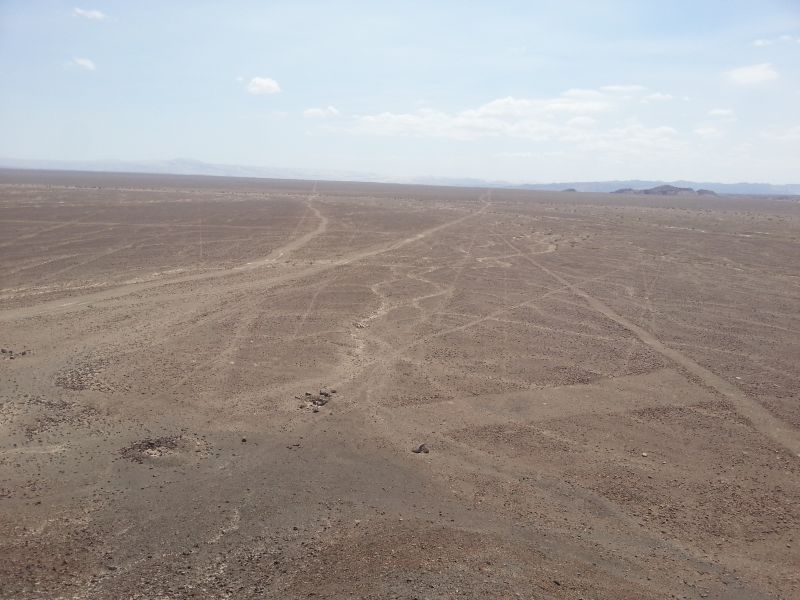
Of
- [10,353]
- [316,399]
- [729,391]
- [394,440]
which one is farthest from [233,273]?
[729,391]

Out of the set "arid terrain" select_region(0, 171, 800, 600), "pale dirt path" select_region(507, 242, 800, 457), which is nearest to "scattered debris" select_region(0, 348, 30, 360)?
"arid terrain" select_region(0, 171, 800, 600)

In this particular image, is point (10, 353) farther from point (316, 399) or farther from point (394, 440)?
point (394, 440)

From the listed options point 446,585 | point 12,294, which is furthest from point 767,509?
point 12,294

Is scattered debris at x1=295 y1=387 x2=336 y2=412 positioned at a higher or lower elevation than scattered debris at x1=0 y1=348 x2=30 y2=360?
lower

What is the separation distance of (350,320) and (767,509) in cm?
1154

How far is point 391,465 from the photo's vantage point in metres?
8.92

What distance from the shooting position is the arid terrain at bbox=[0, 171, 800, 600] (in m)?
6.63

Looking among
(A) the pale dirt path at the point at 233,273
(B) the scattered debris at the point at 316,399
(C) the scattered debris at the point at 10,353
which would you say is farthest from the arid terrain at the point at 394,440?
(C) the scattered debris at the point at 10,353

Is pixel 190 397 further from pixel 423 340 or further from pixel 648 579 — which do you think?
pixel 648 579

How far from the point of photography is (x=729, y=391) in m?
12.0

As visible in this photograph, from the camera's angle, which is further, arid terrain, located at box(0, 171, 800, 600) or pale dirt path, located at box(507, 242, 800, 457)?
pale dirt path, located at box(507, 242, 800, 457)

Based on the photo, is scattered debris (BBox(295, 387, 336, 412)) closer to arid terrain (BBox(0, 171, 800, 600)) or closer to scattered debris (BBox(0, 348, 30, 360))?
arid terrain (BBox(0, 171, 800, 600))

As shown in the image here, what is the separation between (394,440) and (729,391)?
795 centimetres

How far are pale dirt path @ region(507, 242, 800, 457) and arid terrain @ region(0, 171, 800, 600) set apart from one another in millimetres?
76
